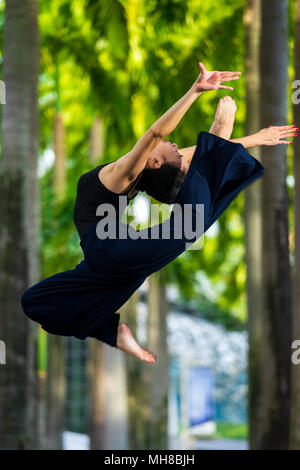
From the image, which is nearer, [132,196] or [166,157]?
[166,157]

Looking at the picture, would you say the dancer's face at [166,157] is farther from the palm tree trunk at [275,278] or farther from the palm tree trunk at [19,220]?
the palm tree trunk at [275,278]

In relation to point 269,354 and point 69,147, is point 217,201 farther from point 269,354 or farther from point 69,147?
point 69,147

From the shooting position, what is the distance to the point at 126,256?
4.75m

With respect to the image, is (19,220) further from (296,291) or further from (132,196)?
(132,196)

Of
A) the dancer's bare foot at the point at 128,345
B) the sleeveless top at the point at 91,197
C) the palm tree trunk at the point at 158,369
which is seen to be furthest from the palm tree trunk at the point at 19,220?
the palm tree trunk at the point at 158,369

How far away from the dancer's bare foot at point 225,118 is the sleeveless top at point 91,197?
709 mm

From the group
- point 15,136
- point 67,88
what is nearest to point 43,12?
point 67,88

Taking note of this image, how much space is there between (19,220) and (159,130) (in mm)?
6405

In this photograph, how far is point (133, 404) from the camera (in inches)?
685

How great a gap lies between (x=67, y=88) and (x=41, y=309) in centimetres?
1663

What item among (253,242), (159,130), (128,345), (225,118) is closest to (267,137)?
(225,118)

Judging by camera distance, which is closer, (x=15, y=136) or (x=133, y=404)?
(x=15, y=136)

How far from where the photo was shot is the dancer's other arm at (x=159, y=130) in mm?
4645

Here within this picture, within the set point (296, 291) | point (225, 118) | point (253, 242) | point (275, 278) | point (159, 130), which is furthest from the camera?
point (253, 242)
